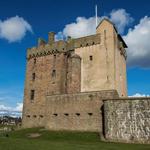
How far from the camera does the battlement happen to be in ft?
106

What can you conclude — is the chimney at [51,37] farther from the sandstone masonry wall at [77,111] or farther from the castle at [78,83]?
the sandstone masonry wall at [77,111]

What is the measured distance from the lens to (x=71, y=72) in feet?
107

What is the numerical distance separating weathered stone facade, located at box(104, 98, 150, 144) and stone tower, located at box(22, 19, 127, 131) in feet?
13.9

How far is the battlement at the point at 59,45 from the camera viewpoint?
32.4 metres

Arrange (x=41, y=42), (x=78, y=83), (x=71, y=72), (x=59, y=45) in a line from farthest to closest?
(x=41, y=42)
(x=59, y=45)
(x=71, y=72)
(x=78, y=83)

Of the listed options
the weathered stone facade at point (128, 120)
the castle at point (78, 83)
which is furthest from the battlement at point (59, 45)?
the weathered stone facade at point (128, 120)

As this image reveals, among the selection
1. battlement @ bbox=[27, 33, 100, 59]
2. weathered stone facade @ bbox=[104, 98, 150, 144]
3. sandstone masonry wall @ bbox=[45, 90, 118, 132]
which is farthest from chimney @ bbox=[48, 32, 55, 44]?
weathered stone facade @ bbox=[104, 98, 150, 144]

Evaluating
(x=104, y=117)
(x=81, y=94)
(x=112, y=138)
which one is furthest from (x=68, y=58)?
(x=112, y=138)

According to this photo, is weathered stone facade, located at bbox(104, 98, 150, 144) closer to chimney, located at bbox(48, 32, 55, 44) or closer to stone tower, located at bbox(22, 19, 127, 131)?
stone tower, located at bbox(22, 19, 127, 131)

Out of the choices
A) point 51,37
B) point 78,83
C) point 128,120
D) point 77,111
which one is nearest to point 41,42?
point 51,37

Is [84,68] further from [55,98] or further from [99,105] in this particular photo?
[99,105]

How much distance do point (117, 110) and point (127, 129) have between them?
1967 millimetres

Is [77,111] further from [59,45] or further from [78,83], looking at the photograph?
[59,45]

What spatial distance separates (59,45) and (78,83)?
23.7 ft
